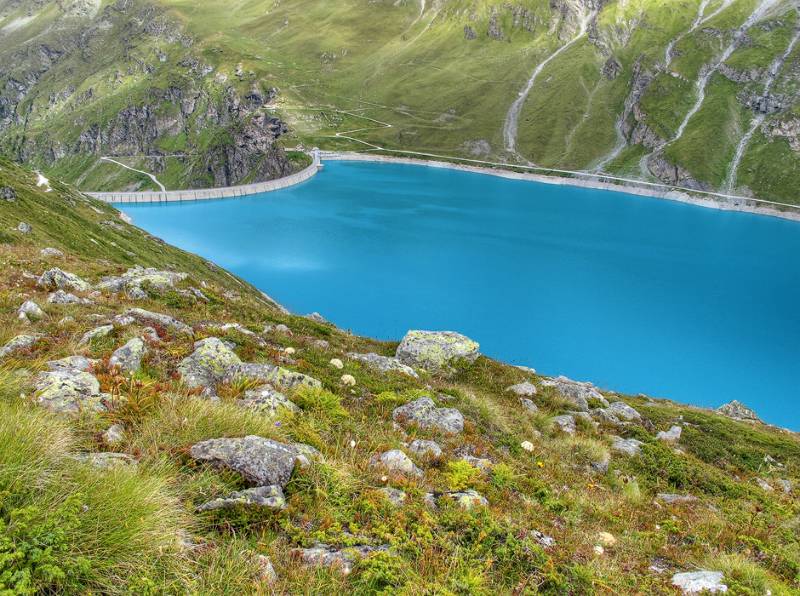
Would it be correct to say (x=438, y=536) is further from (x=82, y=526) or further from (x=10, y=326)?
(x=10, y=326)

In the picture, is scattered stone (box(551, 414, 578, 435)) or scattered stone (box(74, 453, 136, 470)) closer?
scattered stone (box(74, 453, 136, 470))

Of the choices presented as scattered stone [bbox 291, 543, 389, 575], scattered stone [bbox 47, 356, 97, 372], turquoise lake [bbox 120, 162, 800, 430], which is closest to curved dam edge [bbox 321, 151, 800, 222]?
turquoise lake [bbox 120, 162, 800, 430]

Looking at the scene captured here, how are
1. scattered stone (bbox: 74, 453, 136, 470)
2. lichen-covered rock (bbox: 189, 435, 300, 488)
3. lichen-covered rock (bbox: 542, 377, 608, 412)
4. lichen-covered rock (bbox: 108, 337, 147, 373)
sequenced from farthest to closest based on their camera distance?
lichen-covered rock (bbox: 542, 377, 608, 412) < lichen-covered rock (bbox: 108, 337, 147, 373) < lichen-covered rock (bbox: 189, 435, 300, 488) < scattered stone (bbox: 74, 453, 136, 470)

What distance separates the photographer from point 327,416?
8.24m

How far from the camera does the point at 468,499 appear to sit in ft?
21.1

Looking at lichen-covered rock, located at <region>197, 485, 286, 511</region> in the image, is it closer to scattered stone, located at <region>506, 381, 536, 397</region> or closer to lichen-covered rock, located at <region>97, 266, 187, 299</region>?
scattered stone, located at <region>506, 381, 536, 397</region>

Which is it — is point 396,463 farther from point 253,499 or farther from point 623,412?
point 623,412

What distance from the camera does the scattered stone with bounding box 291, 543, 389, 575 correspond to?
471 centimetres

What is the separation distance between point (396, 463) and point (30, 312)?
28.8 feet

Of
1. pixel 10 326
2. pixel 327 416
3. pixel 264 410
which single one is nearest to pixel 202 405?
A: pixel 264 410

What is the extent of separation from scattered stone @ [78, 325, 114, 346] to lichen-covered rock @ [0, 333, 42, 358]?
70 cm

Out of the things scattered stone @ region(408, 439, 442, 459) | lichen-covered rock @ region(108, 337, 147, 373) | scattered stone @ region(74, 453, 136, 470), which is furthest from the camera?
scattered stone @ region(408, 439, 442, 459)

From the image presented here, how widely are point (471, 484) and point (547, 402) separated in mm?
8546

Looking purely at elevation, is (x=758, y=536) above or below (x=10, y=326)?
below
